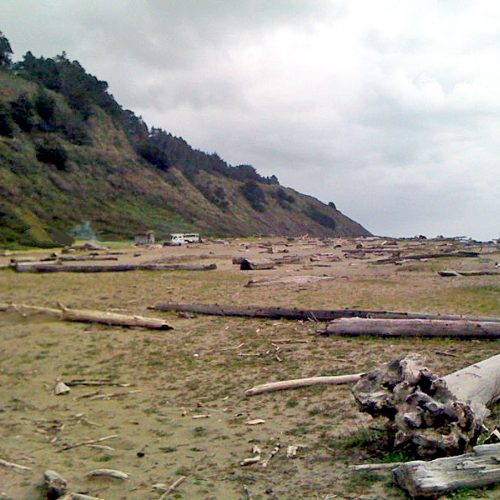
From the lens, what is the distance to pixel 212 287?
1698 centimetres

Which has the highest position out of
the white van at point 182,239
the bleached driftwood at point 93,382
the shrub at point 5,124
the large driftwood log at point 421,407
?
the shrub at point 5,124

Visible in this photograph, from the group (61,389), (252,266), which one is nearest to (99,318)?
(61,389)

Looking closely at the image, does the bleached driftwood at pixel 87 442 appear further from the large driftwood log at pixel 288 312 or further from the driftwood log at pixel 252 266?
the driftwood log at pixel 252 266

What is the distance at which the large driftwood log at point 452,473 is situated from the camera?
3.73 m

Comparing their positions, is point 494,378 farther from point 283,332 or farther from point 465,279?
point 465,279

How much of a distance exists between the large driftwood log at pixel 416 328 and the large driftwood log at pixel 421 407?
3.45 m

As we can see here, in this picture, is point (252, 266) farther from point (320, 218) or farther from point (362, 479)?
point (320, 218)

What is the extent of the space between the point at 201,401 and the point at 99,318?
4888 millimetres

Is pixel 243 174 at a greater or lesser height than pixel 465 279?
greater

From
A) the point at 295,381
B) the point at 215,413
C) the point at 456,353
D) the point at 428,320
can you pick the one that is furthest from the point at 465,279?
the point at 215,413

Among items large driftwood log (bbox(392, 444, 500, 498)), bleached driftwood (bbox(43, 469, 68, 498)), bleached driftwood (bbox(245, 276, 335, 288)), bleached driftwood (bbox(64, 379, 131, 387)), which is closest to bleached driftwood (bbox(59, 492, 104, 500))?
Answer: bleached driftwood (bbox(43, 469, 68, 498))

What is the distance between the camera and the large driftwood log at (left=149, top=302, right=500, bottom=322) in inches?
402

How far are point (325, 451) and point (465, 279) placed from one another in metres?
14.2

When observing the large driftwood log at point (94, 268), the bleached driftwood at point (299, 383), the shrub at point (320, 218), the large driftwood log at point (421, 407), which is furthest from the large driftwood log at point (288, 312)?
the shrub at point (320, 218)
